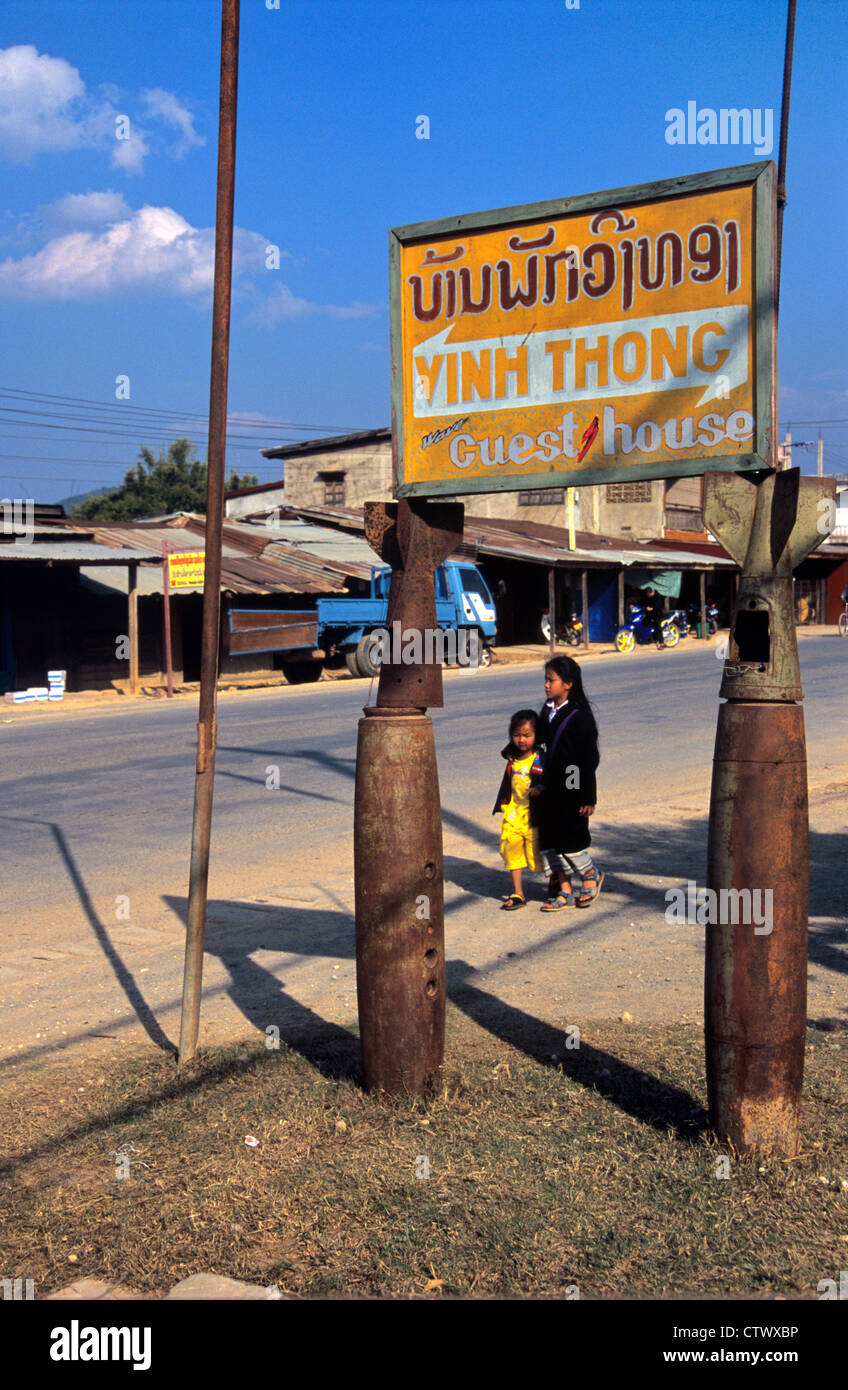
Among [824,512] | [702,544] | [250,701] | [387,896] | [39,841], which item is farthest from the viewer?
[702,544]

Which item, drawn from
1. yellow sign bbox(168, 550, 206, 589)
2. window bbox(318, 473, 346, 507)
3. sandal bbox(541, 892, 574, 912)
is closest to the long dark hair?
sandal bbox(541, 892, 574, 912)

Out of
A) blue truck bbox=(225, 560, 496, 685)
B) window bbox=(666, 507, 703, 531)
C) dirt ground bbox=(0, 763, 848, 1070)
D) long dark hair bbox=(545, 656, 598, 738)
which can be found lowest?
dirt ground bbox=(0, 763, 848, 1070)

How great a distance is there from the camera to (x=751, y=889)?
3506 millimetres

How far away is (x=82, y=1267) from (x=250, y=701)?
62.6ft

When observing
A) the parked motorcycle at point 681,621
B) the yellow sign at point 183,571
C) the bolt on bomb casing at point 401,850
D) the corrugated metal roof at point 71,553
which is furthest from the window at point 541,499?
the bolt on bomb casing at point 401,850

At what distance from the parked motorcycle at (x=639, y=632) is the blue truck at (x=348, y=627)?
6.83 m

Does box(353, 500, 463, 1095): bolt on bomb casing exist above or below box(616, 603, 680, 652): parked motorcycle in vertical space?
below

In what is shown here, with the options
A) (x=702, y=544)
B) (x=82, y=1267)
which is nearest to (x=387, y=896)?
(x=82, y=1267)

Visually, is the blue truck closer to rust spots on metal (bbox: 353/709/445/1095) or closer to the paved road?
the paved road

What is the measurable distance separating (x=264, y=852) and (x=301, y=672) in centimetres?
1874

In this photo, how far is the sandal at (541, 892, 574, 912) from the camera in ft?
23.5

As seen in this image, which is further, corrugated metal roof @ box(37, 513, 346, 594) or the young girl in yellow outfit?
corrugated metal roof @ box(37, 513, 346, 594)

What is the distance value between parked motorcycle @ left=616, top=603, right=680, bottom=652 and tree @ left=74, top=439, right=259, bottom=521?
2904 cm
